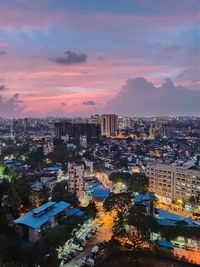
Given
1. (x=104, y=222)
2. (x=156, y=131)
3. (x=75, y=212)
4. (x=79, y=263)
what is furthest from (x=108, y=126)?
(x=79, y=263)

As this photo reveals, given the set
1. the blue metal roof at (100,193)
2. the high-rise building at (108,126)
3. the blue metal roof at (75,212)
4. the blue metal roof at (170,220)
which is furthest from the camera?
the high-rise building at (108,126)

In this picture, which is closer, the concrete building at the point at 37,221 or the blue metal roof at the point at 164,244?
the concrete building at the point at 37,221

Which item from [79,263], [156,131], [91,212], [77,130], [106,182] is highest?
[77,130]

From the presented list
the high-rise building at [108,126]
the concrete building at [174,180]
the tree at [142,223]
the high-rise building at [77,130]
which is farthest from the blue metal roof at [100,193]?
the high-rise building at [108,126]

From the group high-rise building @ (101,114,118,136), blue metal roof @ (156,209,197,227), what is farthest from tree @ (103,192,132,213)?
high-rise building @ (101,114,118,136)

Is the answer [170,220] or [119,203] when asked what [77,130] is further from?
[170,220]

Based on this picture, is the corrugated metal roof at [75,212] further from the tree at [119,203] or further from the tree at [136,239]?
the tree at [136,239]

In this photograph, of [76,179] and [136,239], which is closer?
[136,239]

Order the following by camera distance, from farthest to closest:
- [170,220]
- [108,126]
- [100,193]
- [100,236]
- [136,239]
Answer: [108,126], [100,193], [170,220], [100,236], [136,239]
